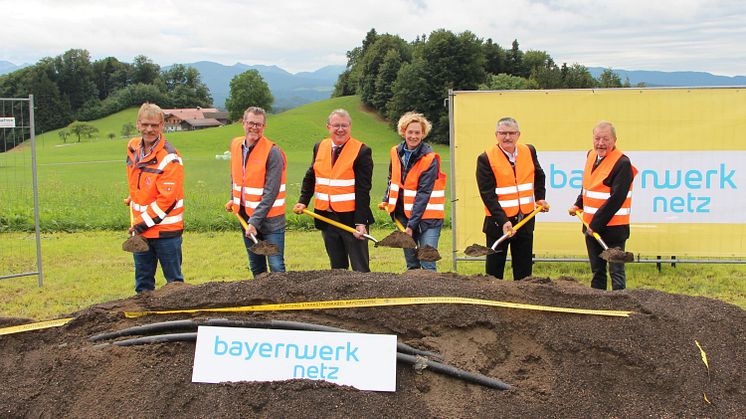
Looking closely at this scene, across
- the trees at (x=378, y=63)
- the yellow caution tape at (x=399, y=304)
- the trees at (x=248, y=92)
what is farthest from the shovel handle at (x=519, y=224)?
the trees at (x=248, y=92)

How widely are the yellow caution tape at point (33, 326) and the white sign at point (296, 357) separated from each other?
4.02 ft

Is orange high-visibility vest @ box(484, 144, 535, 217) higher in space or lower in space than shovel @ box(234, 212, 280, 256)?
higher

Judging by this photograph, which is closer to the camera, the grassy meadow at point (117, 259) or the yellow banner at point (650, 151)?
the grassy meadow at point (117, 259)

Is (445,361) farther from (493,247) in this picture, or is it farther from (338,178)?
(338,178)

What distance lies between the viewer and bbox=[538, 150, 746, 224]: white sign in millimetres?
7688

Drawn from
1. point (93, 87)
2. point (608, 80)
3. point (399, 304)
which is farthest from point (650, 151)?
point (93, 87)

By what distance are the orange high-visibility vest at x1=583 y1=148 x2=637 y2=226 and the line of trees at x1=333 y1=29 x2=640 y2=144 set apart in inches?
1689

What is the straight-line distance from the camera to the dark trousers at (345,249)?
5.85m

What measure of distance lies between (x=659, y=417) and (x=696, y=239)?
17.4 ft

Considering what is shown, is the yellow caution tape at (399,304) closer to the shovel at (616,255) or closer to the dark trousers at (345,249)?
the shovel at (616,255)

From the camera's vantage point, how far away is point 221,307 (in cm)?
410

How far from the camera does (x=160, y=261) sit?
5.52 metres

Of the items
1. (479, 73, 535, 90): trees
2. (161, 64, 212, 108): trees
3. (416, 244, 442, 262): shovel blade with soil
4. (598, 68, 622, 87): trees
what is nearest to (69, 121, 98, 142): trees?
(161, 64, 212, 108): trees

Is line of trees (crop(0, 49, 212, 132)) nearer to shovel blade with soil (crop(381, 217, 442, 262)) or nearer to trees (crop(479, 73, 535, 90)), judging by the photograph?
trees (crop(479, 73, 535, 90))
